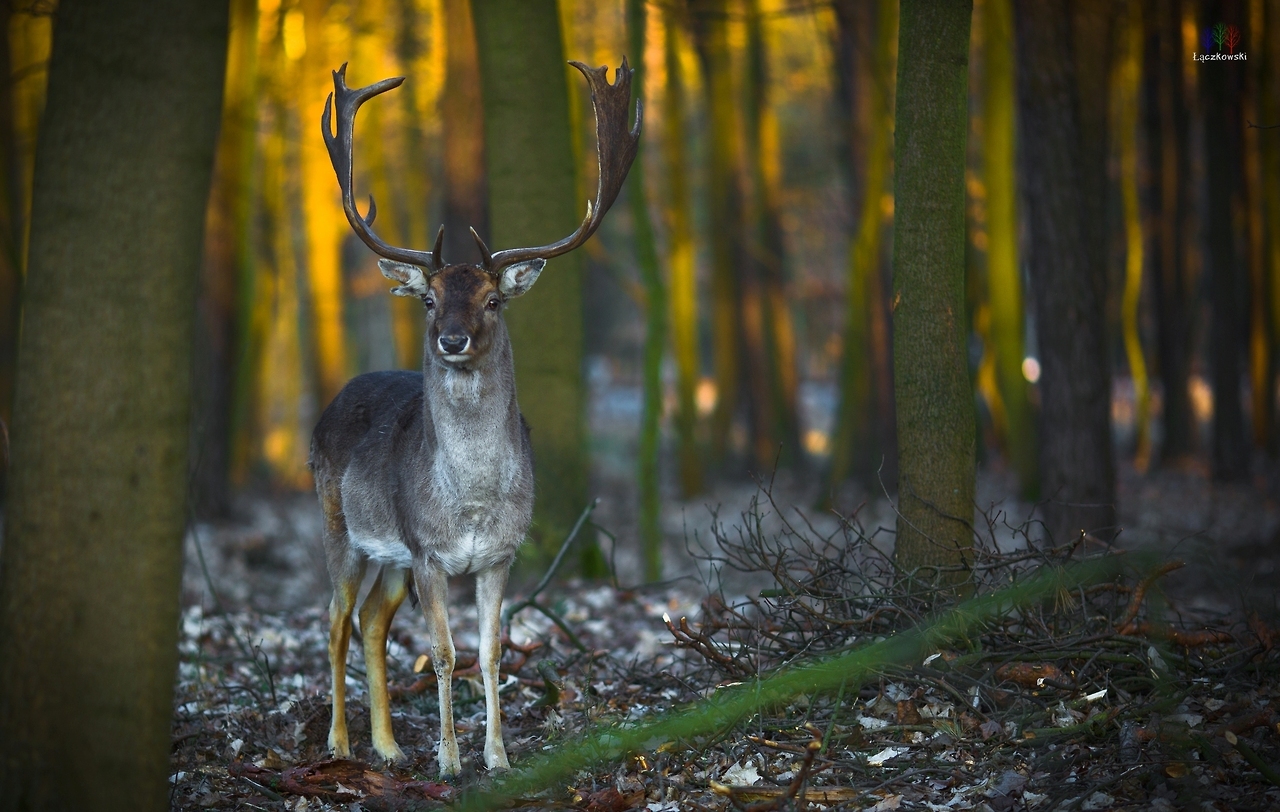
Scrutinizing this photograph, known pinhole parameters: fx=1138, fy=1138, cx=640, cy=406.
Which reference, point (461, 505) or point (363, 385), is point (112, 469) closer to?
point (461, 505)

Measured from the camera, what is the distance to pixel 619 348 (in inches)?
1746

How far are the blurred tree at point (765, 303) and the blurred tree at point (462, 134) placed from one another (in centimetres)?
706

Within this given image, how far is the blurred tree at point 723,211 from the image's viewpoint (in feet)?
60.2

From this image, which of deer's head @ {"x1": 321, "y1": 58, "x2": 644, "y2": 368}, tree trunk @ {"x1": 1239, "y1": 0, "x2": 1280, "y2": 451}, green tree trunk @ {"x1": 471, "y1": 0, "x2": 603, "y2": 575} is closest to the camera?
deer's head @ {"x1": 321, "y1": 58, "x2": 644, "y2": 368}

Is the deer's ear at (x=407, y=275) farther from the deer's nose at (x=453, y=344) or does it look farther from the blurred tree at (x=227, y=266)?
the blurred tree at (x=227, y=266)

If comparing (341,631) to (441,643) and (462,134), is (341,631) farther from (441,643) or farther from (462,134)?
(462,134)

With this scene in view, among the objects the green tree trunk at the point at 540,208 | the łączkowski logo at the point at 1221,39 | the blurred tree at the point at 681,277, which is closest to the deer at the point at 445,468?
the green tree trunk at the point at 540,208

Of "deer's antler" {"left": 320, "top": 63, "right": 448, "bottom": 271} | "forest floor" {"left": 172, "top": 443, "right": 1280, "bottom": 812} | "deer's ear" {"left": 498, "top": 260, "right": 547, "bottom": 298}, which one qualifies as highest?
"deer's antler" {"left": 320, "top": 63, "right": 448, "bottom": 271}

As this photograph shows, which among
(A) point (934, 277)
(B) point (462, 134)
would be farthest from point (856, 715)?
(B) point (462, 134)

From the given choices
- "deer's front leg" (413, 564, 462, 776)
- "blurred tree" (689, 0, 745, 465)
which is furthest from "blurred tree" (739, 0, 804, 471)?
"deer's front leg" (413, 564, 462, 776)

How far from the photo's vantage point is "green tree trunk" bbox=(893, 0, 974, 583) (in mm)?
6027

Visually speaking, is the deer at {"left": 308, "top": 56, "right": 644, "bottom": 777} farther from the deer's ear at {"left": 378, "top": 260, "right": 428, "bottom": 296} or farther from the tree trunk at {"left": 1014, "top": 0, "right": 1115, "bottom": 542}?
the tree trunk at {"left": 1014, "top": 0, "right": 1115, "bottom": 542}

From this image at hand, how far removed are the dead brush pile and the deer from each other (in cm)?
45

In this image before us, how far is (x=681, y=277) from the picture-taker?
18734 millimetres
